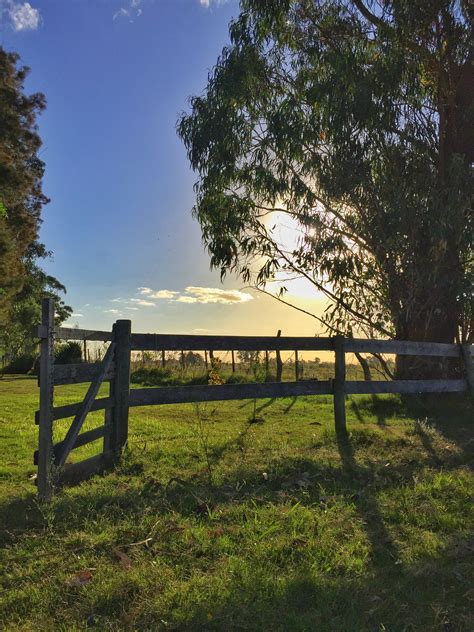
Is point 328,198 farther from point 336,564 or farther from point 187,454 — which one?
point 336,564

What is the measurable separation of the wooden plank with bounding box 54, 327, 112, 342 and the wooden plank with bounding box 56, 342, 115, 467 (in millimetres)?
277

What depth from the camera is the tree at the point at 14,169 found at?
21641mm

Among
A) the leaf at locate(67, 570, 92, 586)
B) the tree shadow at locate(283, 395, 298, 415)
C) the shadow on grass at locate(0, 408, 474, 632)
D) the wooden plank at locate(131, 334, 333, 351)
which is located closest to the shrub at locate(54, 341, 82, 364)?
the tree shadow at locate(283, 395, 298, 415)

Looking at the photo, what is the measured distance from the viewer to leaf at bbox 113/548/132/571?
313cm

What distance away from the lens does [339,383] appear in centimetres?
750

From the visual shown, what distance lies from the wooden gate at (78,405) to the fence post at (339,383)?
3267mm

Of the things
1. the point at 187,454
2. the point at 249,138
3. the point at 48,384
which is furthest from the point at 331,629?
the point at 249,138

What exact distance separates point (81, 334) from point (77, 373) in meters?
0.52

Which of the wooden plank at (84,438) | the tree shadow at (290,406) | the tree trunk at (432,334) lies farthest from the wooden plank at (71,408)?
the tree trunk at (432,334)

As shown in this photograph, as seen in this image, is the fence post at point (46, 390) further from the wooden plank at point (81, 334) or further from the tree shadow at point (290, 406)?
the tree shadow at point (290, 406)

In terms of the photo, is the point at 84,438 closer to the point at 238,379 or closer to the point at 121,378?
the point at 121,378

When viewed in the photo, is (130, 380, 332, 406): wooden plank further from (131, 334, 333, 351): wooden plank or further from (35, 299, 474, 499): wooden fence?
(131, 334, 333, 351): wooden plank

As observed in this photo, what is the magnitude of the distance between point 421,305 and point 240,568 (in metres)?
10.5


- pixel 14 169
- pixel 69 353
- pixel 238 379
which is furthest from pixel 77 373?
pixel 69 353
